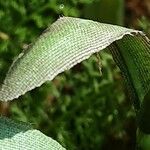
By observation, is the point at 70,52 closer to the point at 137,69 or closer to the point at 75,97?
the point at 137,69

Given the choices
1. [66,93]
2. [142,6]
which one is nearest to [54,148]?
[66,93]

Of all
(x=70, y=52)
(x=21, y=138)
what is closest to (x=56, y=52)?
(x=70, y=52)

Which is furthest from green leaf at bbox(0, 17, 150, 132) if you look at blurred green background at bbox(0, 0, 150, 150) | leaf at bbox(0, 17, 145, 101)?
blurred green background at bbox(0, 0, 150, 150)

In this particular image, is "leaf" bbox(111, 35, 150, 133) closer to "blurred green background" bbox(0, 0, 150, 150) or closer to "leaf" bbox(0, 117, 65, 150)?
"leaf" bbox(0, 117, 65, 150)

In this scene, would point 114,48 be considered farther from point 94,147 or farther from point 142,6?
point 142,6

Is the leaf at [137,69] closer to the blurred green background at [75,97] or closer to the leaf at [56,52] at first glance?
the leaf at [56,52]

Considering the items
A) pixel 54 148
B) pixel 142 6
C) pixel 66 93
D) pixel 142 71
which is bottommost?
pixel 66 93
